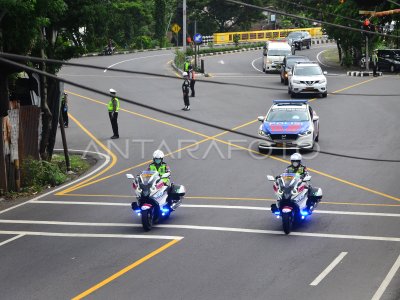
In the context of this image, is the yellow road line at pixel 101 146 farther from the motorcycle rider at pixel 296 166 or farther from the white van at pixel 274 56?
the white van at pixel 274 56

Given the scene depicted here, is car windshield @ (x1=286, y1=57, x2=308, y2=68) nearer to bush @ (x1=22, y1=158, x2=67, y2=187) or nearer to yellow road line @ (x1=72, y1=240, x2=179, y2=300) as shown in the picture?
bush @ (x1=22, y1=158, x2=67, y2=187)

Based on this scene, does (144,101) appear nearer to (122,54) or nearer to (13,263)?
(13,263)

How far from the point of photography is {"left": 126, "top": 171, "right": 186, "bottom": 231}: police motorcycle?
18.5 metres

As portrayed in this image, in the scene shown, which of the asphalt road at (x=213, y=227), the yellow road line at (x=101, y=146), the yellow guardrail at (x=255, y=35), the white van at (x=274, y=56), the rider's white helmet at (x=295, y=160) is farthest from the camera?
the yellow guardrail at (x=255, y=35)

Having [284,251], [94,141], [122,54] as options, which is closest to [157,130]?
[94,141]

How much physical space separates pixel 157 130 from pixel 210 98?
1043cm

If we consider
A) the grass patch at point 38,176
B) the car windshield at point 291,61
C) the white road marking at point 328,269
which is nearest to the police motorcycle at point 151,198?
the white road marking at point 328,269

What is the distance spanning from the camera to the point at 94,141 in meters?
34.3

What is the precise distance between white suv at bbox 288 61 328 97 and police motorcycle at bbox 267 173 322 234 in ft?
79.7

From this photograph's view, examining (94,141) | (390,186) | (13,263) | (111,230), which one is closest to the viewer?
(13,263)

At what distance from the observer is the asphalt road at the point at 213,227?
46.2 ft

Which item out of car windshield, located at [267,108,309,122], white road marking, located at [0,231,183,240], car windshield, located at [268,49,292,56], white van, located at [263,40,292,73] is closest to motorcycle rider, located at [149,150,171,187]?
white road marking, located at [0,231,183,240]

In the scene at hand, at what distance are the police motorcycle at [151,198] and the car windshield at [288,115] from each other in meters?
10.8

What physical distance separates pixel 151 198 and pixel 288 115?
Result: 12.4 metres
